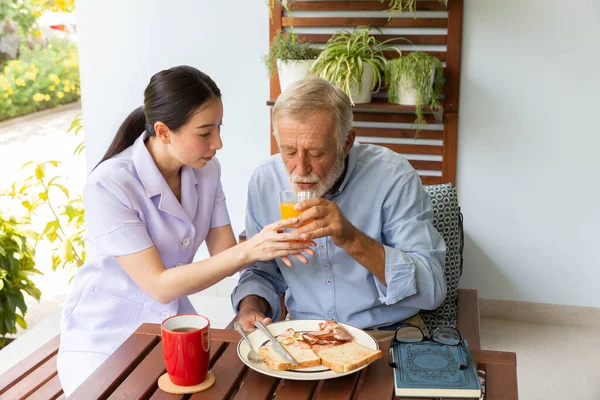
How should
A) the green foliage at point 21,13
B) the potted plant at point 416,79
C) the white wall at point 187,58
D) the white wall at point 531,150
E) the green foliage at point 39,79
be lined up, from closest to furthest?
the potted plant at point 416,79 < the white wall at point 531,150 < the white wall at point 187,58 < the green foliage at point 21,13 < the green foliage at point 39,79

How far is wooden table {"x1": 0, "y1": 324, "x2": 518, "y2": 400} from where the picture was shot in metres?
1.41

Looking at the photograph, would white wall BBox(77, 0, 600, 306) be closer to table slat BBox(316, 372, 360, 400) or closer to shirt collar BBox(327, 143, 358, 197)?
shirt collar BBox(327, 143, 358, 197)

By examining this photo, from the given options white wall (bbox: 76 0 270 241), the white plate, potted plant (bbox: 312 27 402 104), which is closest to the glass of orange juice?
the white plate

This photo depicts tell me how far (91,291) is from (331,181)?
0.72 m

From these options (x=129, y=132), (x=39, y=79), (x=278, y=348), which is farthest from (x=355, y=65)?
(x=39, y=79)

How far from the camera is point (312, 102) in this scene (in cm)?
189

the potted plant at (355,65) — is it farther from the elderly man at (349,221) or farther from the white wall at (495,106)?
the elderly man at (349,221)

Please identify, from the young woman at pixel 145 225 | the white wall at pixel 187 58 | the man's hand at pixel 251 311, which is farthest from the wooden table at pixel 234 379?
the white wall at pixel 187 58

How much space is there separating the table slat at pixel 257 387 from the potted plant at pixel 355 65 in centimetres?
190

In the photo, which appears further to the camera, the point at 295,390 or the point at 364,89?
the point at 364,89

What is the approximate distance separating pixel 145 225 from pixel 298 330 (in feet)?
1.87

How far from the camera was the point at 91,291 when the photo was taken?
1995 millimetres

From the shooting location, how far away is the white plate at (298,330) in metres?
1.44

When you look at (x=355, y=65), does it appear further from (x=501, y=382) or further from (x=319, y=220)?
(x=501, y=382)
